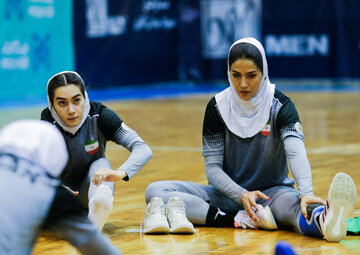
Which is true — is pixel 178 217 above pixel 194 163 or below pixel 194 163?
above

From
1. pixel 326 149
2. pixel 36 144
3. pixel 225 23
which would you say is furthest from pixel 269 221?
pixel 225 23

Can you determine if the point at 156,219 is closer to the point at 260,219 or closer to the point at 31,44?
the point at 260,219

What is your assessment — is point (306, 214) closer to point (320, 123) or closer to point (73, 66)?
point (320, 123)

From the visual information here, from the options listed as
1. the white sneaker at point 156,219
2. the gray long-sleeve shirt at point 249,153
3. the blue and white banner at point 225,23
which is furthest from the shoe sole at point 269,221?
the blue and white banner at point 225,23

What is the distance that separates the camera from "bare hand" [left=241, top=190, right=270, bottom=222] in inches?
131

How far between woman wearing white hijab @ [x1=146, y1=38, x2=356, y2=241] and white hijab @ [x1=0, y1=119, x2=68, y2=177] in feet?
5.63

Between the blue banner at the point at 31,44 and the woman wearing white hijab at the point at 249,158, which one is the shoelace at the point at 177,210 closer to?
the woman wearing white hijab at the point at 249,158

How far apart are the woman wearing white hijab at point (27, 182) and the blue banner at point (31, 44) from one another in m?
8.59

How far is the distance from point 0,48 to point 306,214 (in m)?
7.58

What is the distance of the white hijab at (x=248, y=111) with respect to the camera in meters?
3.51

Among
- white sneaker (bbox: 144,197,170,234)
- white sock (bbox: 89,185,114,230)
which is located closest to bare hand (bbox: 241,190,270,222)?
white sneaker (bbox: 144,197,170,234)

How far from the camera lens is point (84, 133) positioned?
11.6ft

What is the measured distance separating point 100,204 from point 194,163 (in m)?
2.43

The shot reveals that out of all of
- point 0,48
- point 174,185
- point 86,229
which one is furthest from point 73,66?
point 86,229
